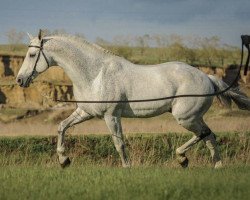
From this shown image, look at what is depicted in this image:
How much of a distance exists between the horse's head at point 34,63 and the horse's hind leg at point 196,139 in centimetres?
247

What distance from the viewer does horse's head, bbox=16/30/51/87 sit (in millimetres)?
11211

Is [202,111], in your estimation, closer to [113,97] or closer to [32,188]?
[113,97]

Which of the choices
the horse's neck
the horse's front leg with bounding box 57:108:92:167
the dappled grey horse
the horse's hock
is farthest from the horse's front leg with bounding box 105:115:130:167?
the horse's hock

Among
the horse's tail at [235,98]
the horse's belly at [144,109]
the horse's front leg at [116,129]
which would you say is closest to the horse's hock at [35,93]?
the horse's tail at [235,98]

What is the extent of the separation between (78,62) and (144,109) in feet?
4.35

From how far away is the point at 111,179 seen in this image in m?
8.82

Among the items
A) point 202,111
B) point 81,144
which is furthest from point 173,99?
point 81,144

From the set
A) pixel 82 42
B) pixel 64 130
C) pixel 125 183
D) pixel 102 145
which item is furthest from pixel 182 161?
pixel 102 145

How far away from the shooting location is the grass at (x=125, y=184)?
770cm

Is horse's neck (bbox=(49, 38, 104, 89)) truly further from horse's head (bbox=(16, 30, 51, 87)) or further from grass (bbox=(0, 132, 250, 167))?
grass (bbox=(0, 132, 250, 167))

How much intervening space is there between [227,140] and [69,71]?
696 centimetres

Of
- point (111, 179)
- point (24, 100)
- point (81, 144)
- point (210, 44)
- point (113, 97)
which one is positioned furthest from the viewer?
point (210, 44)

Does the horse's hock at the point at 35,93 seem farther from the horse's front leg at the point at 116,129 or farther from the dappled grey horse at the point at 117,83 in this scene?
the horse's front leg at the point at 116,129

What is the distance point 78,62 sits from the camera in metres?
11.2
